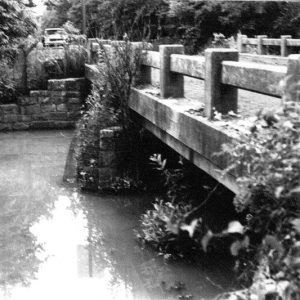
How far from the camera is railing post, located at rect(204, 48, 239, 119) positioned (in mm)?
5109

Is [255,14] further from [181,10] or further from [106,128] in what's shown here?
[106,128]

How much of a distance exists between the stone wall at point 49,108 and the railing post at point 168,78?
7614 millimetres

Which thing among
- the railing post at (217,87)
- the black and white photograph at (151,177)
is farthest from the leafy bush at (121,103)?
the railing post at (217,87)

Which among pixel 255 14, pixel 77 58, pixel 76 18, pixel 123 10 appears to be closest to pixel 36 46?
pixel 77 58

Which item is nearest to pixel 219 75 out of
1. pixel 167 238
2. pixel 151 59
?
pixel 167 238

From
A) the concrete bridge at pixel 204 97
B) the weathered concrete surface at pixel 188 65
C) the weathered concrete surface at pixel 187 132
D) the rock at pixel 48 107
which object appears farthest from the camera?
the rock at pixel 48 107

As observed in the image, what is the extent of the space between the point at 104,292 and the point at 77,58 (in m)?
9.99

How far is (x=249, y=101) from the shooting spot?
21.9ft

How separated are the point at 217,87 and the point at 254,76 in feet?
2.38

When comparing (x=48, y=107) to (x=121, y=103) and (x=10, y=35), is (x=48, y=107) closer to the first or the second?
(x=10, y=35)

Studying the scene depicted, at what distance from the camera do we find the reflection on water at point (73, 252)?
17.5 ft

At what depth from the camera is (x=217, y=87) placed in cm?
518

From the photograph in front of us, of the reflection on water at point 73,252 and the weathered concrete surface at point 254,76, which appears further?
the reflection on water at point 73,252

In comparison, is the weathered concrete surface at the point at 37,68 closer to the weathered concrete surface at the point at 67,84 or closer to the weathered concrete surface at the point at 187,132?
the weathered concrete surface at the point at 67,84
